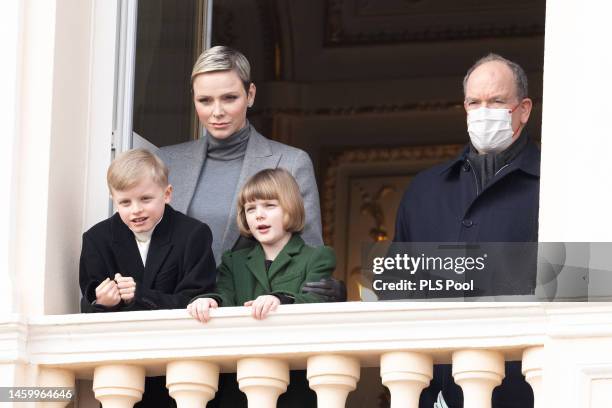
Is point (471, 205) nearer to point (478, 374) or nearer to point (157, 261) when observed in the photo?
point (478, 374)

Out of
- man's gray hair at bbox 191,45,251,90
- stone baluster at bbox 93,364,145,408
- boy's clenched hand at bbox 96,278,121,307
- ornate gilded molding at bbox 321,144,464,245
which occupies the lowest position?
stone baluster at bbox 93,364,145,408

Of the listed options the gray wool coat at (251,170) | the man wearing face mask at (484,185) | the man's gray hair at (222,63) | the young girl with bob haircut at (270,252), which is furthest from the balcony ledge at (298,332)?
the man's gray hair at (222,63)

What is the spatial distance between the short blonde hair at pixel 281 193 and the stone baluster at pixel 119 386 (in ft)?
2.18

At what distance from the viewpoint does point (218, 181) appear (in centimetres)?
730

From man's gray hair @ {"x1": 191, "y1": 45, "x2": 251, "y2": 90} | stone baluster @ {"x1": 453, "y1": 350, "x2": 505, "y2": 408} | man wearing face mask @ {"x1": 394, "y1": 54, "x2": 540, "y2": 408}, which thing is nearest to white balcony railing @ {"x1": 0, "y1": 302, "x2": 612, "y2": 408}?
stone baluster @ {"x1": 453, "y1": 350, "x2": 505, "y2": 408}

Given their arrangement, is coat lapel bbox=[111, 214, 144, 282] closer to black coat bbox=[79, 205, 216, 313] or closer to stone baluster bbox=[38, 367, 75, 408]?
black coat bbox=[79, 205, 216, 313]

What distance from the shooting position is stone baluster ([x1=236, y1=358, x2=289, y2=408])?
6.54 metres

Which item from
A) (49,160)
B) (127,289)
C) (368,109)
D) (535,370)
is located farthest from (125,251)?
(368,109)

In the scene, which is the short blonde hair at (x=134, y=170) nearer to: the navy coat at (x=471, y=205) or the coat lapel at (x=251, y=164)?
the coat lapel at (x=251, y=164)

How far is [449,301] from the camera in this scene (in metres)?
6.44

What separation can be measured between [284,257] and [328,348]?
1.51 feet

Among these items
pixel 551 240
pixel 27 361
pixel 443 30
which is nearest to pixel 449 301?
pixel 551 240

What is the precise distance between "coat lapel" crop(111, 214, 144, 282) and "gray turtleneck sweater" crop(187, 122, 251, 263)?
329mm

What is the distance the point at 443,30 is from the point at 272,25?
0.98 metres
